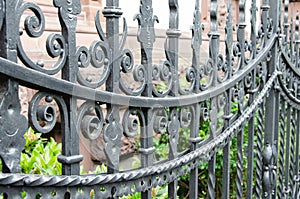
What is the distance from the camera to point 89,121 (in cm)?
103

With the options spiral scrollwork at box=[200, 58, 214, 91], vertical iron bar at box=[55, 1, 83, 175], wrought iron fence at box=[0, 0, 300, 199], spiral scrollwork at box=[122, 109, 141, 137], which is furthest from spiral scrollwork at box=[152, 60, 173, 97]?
vertical iron bar at box=[55, 1, 83, 175]

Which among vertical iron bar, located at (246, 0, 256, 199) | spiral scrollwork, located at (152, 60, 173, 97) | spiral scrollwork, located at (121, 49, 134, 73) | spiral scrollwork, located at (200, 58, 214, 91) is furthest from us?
vertical iron bar, located at (246, 0, 256, 199)

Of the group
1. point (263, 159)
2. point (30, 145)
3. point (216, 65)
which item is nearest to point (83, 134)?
point (216, 65)

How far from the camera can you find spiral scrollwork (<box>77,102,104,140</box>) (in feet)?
3.34

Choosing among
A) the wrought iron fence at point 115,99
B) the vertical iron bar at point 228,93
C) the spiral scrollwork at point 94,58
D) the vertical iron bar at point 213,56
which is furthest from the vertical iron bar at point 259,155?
the spiral scrollwork at point 94,58

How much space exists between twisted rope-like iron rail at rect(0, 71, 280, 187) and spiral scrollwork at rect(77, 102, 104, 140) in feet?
0.33

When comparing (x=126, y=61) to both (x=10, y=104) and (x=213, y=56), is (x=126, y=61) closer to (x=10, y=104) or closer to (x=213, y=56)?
(x=10, y=104)

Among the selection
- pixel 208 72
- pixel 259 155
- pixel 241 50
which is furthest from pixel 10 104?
pixel 259 155

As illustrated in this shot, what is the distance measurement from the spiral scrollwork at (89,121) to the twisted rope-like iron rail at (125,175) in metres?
0.10

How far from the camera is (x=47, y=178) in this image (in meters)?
0.92

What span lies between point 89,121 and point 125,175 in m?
0.18

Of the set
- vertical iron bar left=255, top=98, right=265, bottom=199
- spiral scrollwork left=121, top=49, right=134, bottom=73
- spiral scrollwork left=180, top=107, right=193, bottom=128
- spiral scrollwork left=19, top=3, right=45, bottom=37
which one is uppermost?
spiral scrollwork left=19, top=3, right=45, bottom=37

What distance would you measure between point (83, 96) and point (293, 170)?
6.86ft

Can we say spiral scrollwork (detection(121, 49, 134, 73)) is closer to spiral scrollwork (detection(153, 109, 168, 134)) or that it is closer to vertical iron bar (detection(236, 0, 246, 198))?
spiral scrollwork (detection(153, 109, 168, 134))
